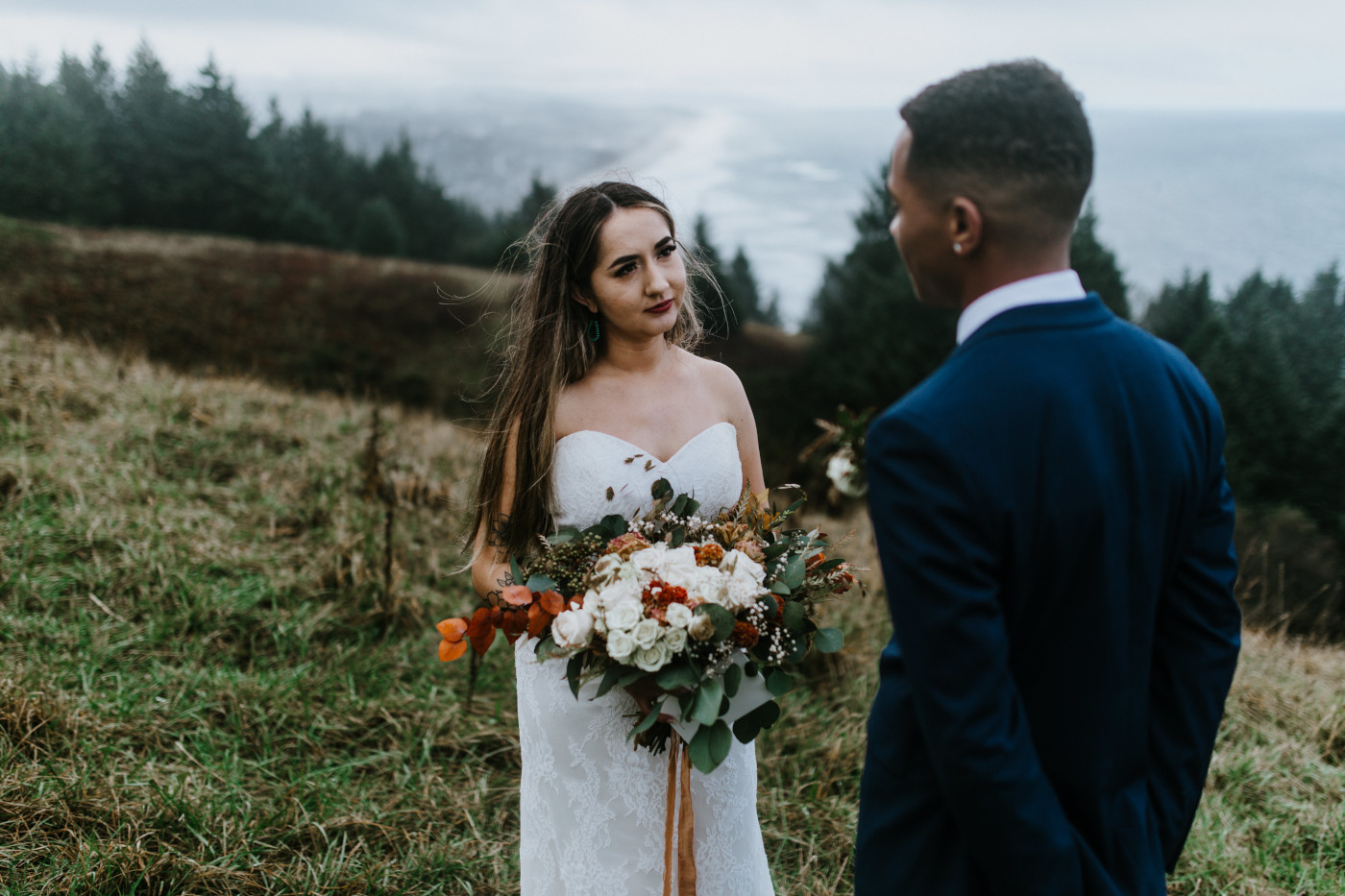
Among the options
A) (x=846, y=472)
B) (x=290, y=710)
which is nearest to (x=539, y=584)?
(x=290, y=710)

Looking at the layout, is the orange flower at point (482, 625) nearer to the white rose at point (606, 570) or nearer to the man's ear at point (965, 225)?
the white rose at point (606, 570)

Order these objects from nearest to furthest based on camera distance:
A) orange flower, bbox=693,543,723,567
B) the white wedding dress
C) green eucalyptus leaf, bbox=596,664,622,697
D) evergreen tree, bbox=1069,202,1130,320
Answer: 1. green eucalyptus leaf, bbox=596,664,622,697
2. orange flower, bbox=693,543,723,567
3. the white wedding dress
4. evergreen tree, bbox=1069,202,1130,320

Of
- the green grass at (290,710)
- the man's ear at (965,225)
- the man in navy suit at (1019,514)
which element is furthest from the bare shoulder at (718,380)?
the green grass at (290,710)

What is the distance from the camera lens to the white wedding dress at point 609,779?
2.36 metres

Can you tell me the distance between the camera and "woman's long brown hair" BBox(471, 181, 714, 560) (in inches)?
101

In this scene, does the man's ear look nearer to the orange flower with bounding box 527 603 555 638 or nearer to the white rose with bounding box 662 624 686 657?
the white rose with bounding box 662 624 686 657

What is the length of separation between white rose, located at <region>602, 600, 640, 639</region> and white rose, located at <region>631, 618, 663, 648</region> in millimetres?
10

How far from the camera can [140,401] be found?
730cm

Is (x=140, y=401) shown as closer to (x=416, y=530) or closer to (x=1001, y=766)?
(x=416, y=530)

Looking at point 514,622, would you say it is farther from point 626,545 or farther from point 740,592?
point 740,592

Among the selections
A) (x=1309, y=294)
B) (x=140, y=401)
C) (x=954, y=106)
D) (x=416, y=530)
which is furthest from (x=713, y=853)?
(x=1309, y=294)

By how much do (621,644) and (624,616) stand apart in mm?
64

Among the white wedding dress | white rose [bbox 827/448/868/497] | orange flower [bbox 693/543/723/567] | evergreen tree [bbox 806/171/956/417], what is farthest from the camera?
evergreen tree [bbox 806/171/956/417]

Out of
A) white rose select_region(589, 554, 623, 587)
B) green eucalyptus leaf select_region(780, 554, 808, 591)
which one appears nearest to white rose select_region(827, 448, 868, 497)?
green eucalyptus leaf select_region(780, 554, 808, 591)
